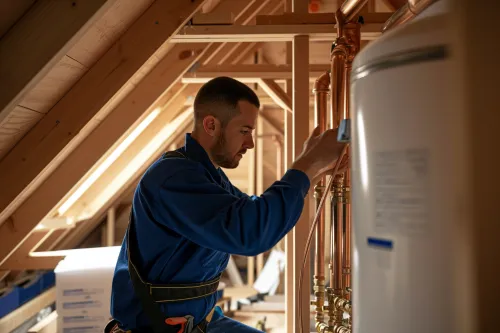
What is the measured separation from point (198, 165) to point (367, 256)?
552 mm

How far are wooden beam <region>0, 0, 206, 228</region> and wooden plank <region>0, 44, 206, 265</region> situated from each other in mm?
439

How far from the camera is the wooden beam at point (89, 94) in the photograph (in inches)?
75.7

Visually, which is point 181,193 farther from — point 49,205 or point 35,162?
point 49,205

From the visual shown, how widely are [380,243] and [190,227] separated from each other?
1.66 ft

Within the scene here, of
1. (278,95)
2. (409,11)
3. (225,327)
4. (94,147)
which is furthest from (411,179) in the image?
(278,95)

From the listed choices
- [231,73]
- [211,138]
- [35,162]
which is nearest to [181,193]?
[211,138]

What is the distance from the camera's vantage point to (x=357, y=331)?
107 centimetres

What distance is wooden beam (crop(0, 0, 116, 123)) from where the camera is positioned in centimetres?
130

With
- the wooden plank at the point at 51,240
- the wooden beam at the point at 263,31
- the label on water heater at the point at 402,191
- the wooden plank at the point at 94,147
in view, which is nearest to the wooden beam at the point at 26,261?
the wooden plank at the point at 94,147

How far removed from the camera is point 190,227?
1280 mm

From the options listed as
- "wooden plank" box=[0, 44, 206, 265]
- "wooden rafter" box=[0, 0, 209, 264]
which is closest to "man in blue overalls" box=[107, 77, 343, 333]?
"wooden rafter" box=[0, 0, 209, 264]

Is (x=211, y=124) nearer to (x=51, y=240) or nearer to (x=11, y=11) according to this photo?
(x=11, y=11)

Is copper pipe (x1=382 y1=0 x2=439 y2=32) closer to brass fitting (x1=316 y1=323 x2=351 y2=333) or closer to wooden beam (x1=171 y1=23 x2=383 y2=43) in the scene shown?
wooden beam (x1=171 y1=23 x2=383 y2=43)

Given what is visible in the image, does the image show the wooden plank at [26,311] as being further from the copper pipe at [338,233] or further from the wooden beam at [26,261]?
the copper pipe at [338,233]
